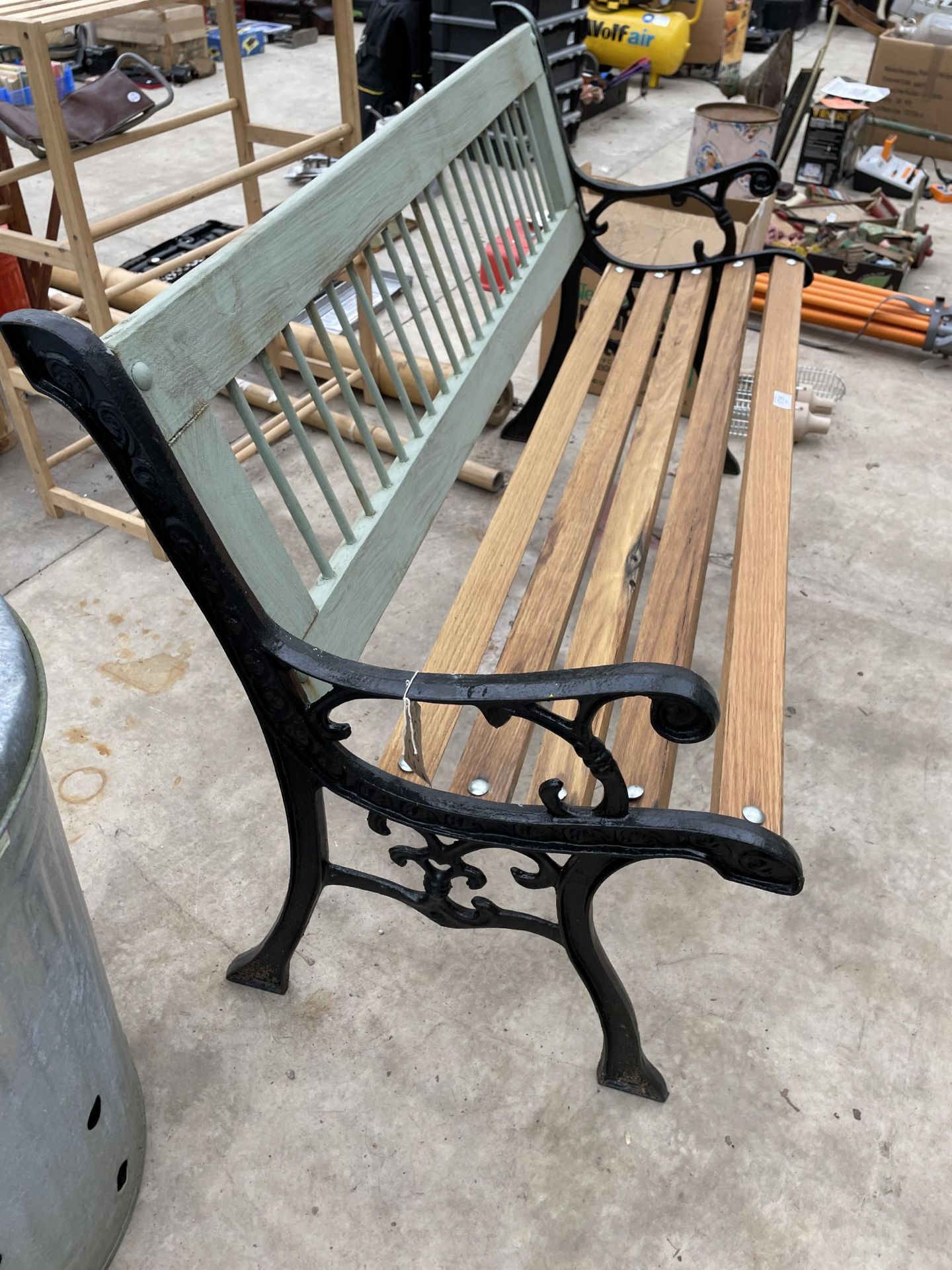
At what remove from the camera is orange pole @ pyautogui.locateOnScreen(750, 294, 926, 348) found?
3.75 metres

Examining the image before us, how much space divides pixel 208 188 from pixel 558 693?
81.7 inches

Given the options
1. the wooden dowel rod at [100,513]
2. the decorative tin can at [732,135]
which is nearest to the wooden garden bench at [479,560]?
the wooden dowel rod at [100,513]

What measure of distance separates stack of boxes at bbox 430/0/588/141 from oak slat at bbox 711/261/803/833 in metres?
3.86

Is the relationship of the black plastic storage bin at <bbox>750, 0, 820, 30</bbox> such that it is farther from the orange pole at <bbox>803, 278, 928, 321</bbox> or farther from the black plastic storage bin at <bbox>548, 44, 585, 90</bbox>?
the orange pole at <bbox>803, 278, 928, 321</bbox>

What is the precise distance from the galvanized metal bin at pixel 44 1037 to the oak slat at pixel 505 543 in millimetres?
456

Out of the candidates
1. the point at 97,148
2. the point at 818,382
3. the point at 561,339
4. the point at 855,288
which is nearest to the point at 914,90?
the point at 855,288

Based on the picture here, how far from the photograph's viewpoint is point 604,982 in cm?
147

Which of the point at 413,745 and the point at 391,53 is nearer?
the point at 413,745

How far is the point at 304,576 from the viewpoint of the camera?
2568 mm

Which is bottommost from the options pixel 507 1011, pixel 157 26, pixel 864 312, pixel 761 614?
pixel 507 1011

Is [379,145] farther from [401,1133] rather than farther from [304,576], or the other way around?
[401,1133]

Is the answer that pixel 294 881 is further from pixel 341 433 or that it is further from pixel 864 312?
pixel 864 312

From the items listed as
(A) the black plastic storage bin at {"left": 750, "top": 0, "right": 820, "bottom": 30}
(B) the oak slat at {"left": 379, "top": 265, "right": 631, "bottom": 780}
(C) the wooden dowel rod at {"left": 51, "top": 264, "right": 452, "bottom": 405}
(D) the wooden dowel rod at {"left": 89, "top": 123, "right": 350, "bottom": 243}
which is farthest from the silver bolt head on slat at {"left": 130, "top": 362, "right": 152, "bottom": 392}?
(A) the black plastic storage bin at {"left": 750, "top": 0, "right": 820, "bottom": 30}

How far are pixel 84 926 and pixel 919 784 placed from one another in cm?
175
